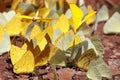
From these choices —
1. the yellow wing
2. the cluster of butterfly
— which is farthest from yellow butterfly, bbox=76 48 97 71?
the yellow wing

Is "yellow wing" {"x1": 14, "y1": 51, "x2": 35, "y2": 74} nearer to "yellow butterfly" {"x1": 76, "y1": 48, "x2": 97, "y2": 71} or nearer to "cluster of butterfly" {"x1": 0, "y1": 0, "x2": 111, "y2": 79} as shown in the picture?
"cluster of butterfly" {"x1": 0, "y1": 0, "x2": 111, "y2": 79}

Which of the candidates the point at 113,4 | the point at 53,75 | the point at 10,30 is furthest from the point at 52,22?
the point at 113,4

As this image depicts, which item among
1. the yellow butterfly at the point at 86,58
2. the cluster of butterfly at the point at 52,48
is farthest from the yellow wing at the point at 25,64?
the yellow butterfly at the point at 86,58

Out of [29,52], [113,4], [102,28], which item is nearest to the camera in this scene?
[29,52]

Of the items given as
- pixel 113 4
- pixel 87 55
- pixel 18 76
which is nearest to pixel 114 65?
pixel 87 55

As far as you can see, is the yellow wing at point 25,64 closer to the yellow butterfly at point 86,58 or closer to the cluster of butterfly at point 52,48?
the cluster of butterfly at point 52,48

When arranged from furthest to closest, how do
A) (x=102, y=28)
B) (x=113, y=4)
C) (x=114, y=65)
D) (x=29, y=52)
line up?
(x=113, y=4)
(x=102, y=28)
(x=114, y=65)
(x=29, y=52)

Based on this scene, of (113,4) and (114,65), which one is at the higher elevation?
(113,4)

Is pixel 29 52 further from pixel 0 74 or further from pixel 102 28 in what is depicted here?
pixel 102 28

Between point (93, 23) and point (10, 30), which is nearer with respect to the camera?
point (10, 30)

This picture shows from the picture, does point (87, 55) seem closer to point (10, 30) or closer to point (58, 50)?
point (58, 50)
